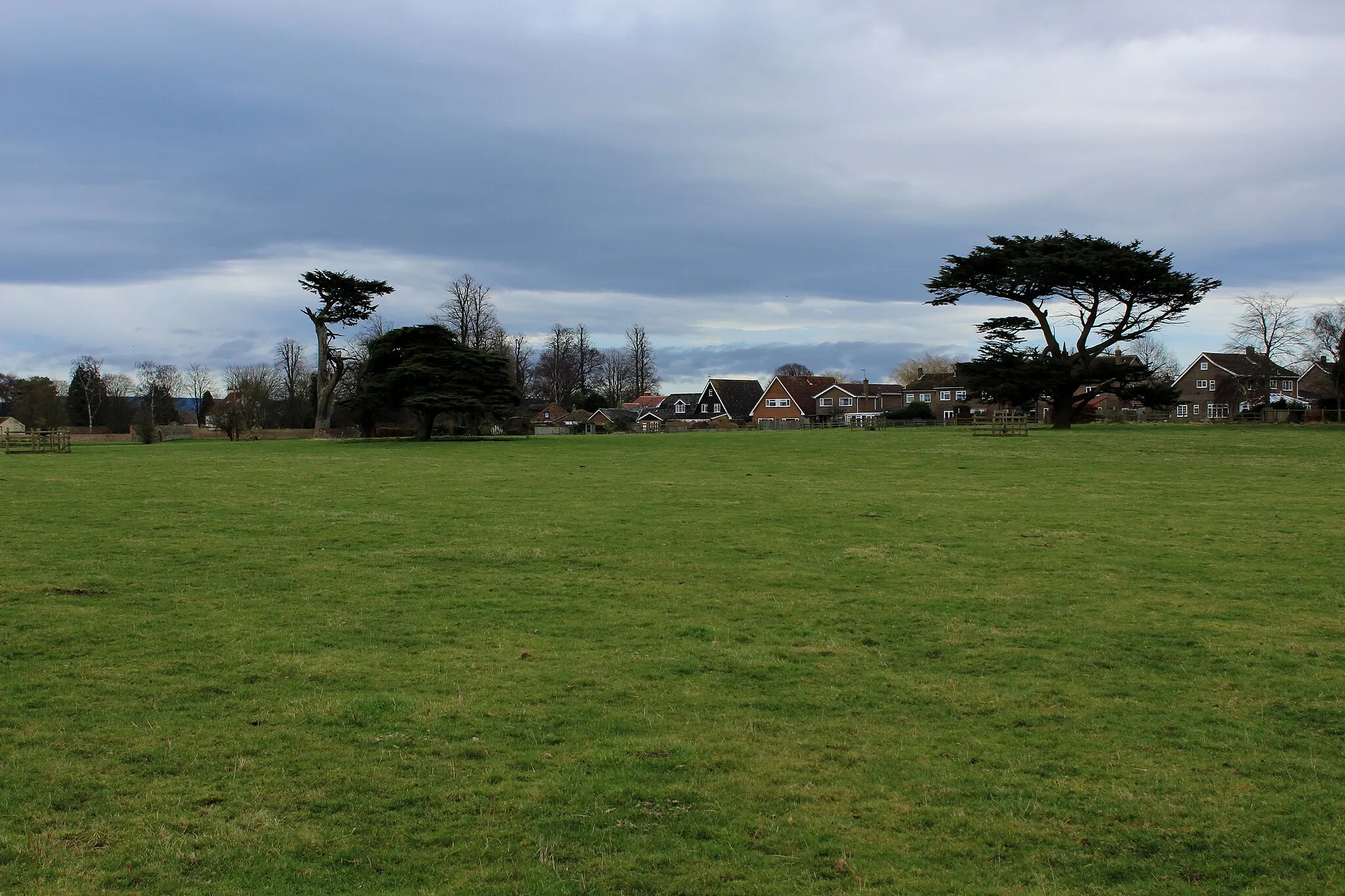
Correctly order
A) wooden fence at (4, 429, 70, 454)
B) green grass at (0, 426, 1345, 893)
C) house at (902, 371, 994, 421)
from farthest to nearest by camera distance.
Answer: house at (902, 371, 994, 421) < wooden fence at (4, 429, 70, 454) < green grass at (0, 426, 1345, 893)

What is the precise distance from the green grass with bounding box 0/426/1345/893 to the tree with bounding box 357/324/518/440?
4285 cm

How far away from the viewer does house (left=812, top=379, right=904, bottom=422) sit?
120188 millimetres

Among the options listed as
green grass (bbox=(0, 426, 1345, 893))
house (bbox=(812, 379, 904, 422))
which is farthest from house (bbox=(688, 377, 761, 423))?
green grass (bbox=(0, 426, 1345, 893))

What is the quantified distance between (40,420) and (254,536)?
90.8 meters

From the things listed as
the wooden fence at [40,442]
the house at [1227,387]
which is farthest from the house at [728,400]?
the wooden fence at [40,442]

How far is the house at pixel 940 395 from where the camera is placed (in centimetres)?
11619

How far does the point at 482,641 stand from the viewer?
977 centimetres

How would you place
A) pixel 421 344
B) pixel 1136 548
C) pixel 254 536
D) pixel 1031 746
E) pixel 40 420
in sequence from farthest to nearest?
pixel 40 420
pixel 421 344
pixel 254 536
pixel 1136 548
pixel 1031 746

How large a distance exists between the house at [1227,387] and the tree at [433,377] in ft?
241

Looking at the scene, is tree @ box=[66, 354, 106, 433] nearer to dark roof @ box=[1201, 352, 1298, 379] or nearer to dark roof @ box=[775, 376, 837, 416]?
dark roof @ box=[775, 376, 837, 416]

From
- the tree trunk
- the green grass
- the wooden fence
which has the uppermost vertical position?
the tree trunk

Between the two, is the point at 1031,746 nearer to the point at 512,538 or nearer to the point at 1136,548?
the point at 1136,548

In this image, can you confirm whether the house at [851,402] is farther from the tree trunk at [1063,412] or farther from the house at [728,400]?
the tree trunk at [1063,412]

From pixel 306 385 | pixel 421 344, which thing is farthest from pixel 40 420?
pixel 421 344
